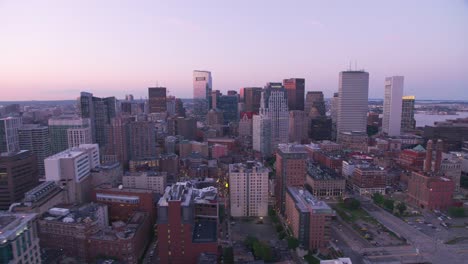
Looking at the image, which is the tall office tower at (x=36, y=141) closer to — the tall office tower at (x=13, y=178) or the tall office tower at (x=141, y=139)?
the tall office tower at (x=141, y=139)

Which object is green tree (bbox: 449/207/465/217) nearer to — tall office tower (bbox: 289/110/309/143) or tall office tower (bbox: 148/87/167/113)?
tall office tower (bbox: 289/110/309/143)

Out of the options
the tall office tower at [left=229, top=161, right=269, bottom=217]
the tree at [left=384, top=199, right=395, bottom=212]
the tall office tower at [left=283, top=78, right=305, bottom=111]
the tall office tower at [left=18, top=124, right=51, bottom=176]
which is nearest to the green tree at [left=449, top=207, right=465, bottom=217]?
the tree at [left=384, top=199, right=395, bottom=212]

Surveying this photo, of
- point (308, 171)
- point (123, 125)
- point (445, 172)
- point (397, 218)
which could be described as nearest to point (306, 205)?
point (397, 218)

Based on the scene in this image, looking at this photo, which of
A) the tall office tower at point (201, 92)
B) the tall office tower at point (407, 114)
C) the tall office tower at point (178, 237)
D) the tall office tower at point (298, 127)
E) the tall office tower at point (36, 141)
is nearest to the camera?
the tall office tower at point (178, 237)

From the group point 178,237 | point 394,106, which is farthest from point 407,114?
point 178,237

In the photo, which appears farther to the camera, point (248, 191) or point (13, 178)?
point (248, 191)

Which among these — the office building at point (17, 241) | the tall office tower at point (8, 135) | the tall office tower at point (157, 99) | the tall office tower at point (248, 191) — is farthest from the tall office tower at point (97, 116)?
the office building at point (17, 241)

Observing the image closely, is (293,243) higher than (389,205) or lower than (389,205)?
higher

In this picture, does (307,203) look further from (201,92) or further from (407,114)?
(201,92)
